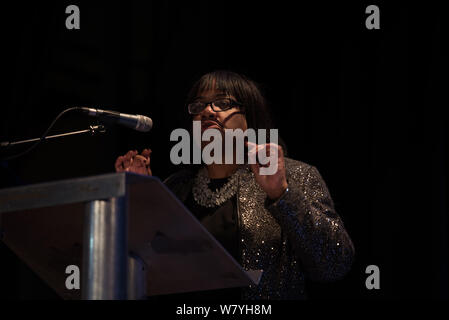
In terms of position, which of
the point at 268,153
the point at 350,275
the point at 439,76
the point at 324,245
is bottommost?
the point at 350,275

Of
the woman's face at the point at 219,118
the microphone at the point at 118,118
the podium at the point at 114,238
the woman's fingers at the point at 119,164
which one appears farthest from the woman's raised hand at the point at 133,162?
the podium at the point at 114,238

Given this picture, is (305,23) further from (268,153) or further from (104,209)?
(104,209)

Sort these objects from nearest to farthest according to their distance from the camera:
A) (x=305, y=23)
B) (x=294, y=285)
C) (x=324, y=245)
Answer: (x=324, y=245), (x=294, y=285), (x=305, y=23)

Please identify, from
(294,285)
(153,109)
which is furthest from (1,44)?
(294,285)

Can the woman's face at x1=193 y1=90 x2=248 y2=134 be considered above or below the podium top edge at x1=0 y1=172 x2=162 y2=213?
above

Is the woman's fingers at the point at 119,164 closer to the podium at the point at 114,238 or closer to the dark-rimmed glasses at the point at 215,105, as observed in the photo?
the dark-rimmed glasses at the point at 215,105

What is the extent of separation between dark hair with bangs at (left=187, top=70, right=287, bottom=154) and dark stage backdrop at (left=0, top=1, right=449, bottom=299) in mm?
296

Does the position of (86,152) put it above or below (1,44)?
below

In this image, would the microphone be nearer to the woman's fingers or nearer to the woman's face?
the woman's fingers

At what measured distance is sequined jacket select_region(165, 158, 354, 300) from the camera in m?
1.56

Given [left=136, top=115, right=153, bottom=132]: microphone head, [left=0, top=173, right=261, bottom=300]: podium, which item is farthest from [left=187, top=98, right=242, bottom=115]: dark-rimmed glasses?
[left=0, top=173, right=261, bottom=300]: podium

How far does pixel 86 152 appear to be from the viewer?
356 centimetres

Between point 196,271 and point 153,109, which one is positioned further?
point 153,109

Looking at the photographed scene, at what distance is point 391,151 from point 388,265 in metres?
0.49
